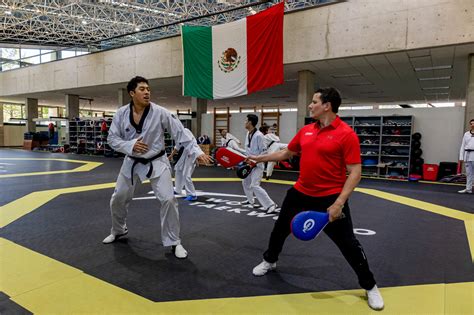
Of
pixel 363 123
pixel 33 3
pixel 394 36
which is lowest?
pixel 363 123

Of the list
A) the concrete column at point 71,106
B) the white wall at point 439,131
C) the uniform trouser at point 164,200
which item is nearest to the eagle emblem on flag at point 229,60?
the white wall at point 439,131

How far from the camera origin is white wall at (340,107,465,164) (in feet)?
30.4

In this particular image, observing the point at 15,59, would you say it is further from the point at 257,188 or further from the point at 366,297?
the point at 366,297

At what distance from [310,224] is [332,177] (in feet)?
1.24

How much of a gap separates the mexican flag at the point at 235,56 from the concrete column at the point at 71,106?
34.2 ft

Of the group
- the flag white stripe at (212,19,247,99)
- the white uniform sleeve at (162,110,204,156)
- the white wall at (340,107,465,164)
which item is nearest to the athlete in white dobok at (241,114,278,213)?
the white uniform sleeve at (162,110,204,156)

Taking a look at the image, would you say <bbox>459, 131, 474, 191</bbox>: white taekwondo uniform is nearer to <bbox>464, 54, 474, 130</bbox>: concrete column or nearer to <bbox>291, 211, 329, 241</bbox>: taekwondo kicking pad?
<bbox>464, 54, 474, 130</bbox>: concrete column

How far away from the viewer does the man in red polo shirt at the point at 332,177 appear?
2.04 meters

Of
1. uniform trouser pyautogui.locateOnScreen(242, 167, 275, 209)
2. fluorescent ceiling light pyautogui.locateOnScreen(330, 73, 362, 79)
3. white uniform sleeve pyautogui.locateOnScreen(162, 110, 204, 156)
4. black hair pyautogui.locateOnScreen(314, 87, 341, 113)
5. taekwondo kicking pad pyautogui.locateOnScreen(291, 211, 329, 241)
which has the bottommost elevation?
uniform trouser pyautogui.locateOnScreen(242, 167, 275, 209)

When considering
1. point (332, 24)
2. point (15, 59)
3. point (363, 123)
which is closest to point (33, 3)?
point (15, 59)

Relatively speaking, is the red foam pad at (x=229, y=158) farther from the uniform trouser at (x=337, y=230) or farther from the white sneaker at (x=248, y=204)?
the white sneaker at (x=248, y=204)

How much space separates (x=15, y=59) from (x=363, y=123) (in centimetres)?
2352

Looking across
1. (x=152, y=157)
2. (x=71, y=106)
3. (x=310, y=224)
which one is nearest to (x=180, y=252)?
(x=152, y=157)

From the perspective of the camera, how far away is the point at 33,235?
3.41 meters
